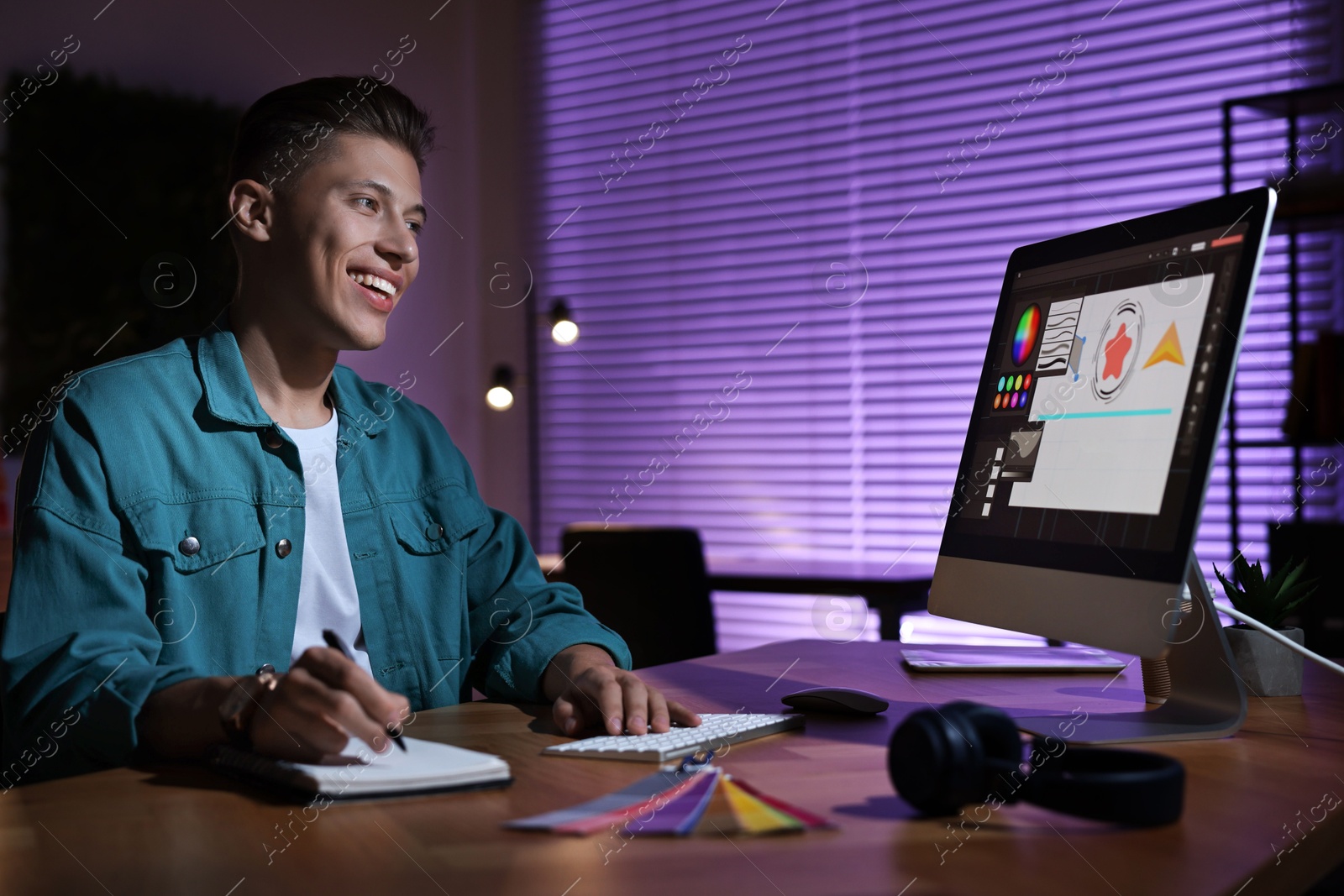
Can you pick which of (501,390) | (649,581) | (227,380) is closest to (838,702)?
(227,380)

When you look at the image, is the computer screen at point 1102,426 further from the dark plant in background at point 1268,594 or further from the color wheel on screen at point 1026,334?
the dark plant in background at point 1268,594

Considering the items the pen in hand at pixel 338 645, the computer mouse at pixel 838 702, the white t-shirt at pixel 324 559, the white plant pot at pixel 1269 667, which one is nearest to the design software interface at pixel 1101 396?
the computer mouse at pixel 838 702

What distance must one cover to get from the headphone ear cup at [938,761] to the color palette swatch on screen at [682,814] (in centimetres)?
7

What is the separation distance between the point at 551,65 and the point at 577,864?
14.2 feet

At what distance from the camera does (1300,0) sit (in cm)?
312

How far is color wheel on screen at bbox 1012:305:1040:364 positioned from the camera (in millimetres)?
1222

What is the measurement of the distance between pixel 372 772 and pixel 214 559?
1.89ft

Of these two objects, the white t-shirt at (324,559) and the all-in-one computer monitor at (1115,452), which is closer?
the all-in-one computer monitor at (1115,452)

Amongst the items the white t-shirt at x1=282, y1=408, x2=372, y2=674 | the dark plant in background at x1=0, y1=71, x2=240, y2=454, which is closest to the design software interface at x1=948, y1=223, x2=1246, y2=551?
the white t-shirt at x1=282, y1=408, x2=372, y2=674

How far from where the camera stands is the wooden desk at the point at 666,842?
0.67 m

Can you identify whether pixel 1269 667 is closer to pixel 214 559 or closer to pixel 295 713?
pixel 295 713

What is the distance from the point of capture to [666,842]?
730mm

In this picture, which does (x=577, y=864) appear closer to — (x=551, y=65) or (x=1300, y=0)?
(x=1300, y=0)

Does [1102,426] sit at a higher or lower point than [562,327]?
lower
